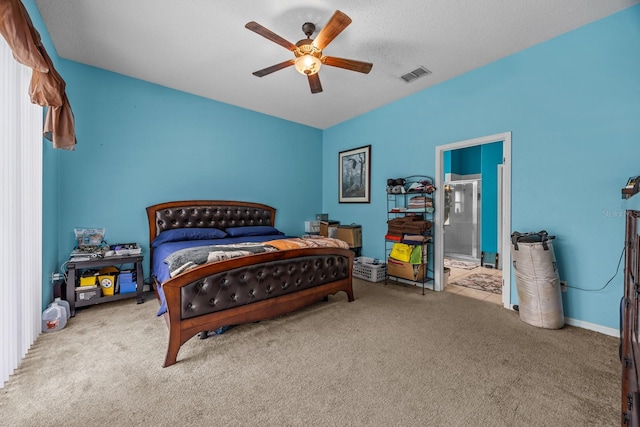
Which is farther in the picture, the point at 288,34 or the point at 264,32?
the point at 288,34

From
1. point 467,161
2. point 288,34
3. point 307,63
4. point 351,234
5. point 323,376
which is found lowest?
point 323,376

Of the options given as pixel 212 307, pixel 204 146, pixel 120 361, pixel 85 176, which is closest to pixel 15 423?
pixel 120 361

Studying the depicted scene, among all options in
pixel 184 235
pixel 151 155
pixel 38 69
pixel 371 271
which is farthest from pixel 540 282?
pixel 151 155

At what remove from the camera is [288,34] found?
2.72 meters

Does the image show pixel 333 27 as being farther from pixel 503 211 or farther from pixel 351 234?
pixel 351 234

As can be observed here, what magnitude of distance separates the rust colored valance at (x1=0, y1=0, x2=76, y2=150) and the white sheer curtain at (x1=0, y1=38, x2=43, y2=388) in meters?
0.11

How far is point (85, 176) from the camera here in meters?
3.30


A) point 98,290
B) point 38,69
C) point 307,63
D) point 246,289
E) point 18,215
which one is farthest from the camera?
point 98,290

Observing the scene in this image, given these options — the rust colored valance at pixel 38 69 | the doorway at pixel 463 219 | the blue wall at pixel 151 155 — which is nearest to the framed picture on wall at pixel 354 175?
the blue wall at pixel 151 155

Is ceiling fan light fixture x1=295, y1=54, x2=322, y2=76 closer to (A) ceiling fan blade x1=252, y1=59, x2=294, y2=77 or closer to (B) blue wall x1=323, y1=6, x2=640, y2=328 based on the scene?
(A) ceiling fan blade x1=252, y1=59, x2=294, y2=77

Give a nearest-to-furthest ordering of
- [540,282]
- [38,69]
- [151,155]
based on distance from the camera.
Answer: [38,69] < [540,282] < [151,155]

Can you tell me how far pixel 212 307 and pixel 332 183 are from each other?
3.94m

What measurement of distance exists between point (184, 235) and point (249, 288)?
1778 mm

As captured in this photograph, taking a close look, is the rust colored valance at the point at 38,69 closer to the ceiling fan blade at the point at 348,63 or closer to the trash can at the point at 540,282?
the ceiling fan blade at the point at 348,63
